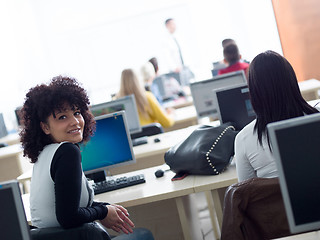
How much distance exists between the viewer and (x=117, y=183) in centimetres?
346

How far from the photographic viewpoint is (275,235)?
2041mm

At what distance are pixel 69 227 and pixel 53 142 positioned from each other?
0.48 m

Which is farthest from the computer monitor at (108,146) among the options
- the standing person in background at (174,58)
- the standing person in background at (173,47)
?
the standing person in background at (173,47)

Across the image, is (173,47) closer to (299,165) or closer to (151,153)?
(151,153)

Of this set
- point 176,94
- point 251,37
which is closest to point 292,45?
point 176,94

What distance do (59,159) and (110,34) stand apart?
335 inches

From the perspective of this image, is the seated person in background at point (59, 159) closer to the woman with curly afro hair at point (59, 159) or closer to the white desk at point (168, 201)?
the woman with curly afro hair at point (59, 159)

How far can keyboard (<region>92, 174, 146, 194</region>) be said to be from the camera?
341 cm

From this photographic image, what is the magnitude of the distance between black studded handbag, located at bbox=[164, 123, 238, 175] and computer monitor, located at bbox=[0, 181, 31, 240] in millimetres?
1504

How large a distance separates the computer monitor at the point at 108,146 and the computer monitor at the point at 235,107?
668mm

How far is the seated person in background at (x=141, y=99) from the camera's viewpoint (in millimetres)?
5371

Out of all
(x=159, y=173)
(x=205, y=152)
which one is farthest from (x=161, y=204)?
(x=205, y=152)

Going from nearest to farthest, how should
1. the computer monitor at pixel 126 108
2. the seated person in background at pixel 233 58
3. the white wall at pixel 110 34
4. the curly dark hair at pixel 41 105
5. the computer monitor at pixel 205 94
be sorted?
the curly dark hair at pixel 41 105, the computer monitor at pixel 126 108, the computer monitor at pixel 205 94, the seated person in background at pixel 233 58, the white wall at pixel 110 34

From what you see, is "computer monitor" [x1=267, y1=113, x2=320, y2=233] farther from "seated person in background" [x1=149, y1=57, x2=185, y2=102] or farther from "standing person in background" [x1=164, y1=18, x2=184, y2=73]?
"standing person in background" [x1=164, y1=18, x2=184, y2=73]
